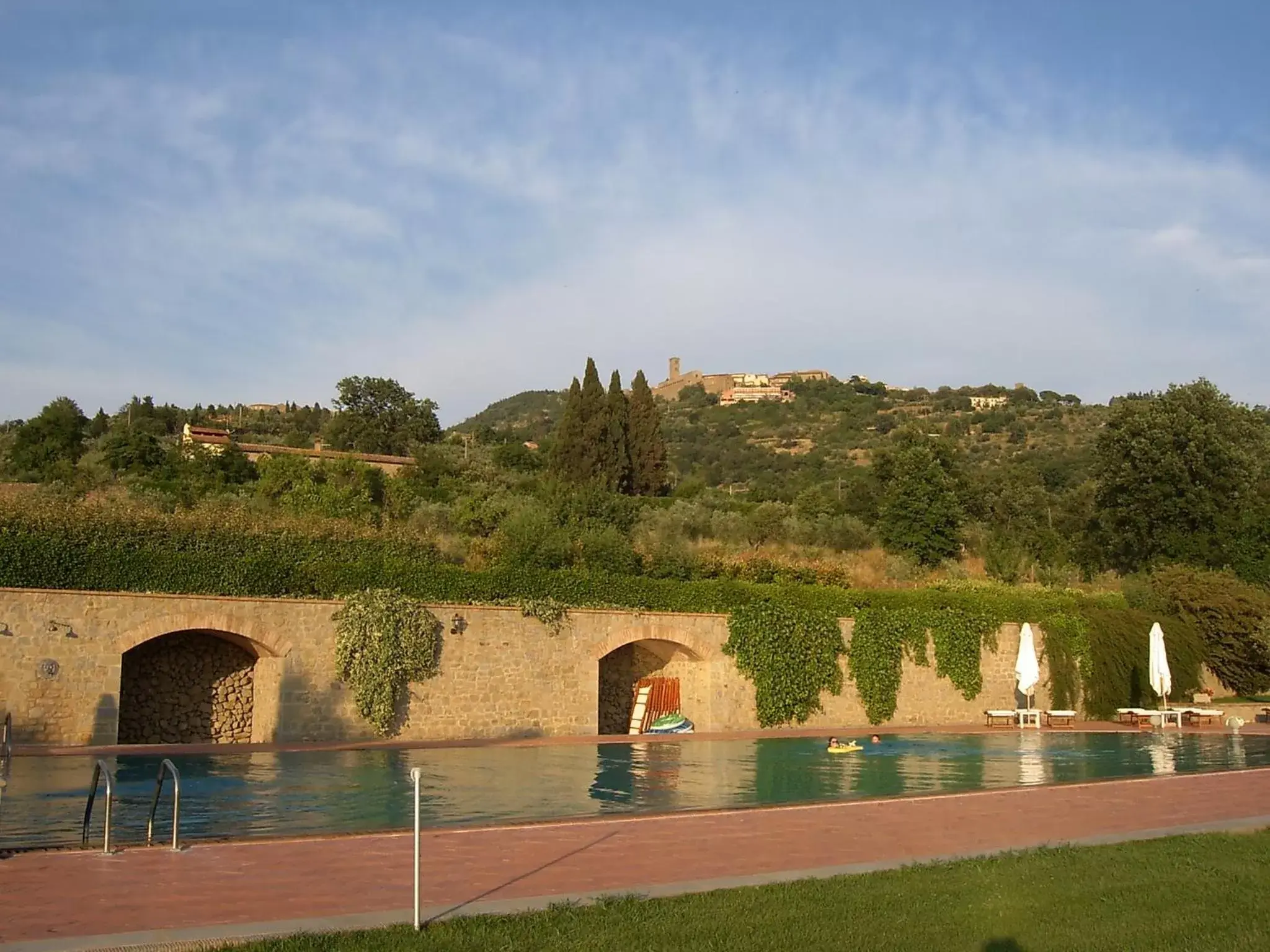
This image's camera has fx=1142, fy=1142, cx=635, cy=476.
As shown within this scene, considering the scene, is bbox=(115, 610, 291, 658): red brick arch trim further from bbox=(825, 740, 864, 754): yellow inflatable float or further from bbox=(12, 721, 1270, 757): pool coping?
bbox=(825, 740, 864, 754): yellow inflatable float

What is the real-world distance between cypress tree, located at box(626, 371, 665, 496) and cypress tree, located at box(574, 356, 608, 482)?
1661 mm

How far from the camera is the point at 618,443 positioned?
169 ft

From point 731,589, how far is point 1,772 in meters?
17.3

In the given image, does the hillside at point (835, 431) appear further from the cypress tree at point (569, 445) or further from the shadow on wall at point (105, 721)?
the shadow on wall at point (105, 721)

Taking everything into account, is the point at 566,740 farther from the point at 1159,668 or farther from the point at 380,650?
the point at 1159,668

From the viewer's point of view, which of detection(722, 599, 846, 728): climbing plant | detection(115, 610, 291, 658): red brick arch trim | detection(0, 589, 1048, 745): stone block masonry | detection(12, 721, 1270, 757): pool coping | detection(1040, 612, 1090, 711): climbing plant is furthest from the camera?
detection(1040, 612, 1090, 711): climbing plant

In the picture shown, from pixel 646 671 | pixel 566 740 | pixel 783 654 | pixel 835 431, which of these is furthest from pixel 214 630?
pixel 835 431

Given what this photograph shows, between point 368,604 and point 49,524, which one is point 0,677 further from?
point 368,604

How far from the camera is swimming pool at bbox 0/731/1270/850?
36.9 feet

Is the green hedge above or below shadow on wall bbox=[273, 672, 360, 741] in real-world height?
above

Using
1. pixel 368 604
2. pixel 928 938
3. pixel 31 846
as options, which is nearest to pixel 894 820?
pixel 928 938

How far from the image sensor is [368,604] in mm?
20297

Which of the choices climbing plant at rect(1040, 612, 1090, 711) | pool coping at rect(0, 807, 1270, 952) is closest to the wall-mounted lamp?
pool coping at rect(0, 807, 1270, 952)

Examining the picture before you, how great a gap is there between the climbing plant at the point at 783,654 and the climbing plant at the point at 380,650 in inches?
276
